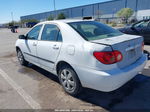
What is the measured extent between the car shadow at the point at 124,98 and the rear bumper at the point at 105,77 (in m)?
0.45

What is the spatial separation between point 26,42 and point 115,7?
67.8 meters

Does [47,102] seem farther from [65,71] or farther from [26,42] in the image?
[26,42]

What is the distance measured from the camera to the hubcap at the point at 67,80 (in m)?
3.10

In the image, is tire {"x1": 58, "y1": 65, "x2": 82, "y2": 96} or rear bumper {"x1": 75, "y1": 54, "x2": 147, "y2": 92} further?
tire {"x1": 58, "y1": 65, "x2": 82, "y2": 96}

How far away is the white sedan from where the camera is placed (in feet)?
8.16

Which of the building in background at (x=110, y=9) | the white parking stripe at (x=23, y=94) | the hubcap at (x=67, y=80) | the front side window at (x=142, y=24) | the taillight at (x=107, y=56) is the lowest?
the white parking stripe at (x=23, y=94)

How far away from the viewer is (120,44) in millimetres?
2598

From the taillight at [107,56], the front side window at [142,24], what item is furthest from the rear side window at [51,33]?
the front side window at [142,24]

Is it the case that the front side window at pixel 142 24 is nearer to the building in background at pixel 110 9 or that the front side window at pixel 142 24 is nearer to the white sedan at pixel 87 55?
the white sedan at pixel 87 55

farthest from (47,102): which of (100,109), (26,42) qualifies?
(26,42)

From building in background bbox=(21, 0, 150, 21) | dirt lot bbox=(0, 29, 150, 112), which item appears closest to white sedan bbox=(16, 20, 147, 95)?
dirt lot bbox=(0, 29, 150, 112)

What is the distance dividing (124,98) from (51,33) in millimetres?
2277

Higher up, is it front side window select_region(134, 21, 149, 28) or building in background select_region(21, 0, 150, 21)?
building in background select_region(21, 0, 150, 21)

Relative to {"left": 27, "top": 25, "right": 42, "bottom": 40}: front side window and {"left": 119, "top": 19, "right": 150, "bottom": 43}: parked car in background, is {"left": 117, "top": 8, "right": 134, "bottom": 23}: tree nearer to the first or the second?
{"left": 119, "top": 19, "right": 150, "bottom": 43}: parked car in background
